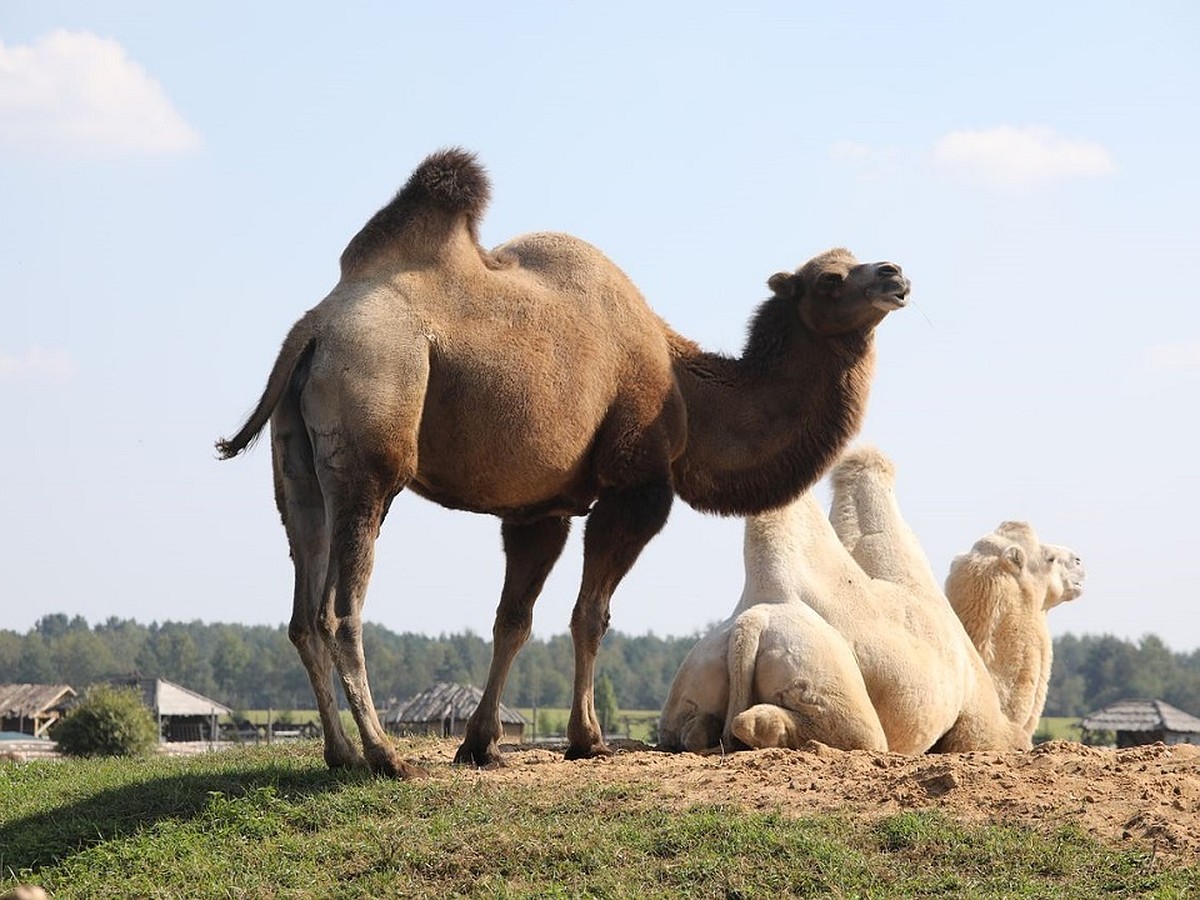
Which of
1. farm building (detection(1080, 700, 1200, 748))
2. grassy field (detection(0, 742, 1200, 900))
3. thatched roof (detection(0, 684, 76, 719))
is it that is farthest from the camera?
thatched roof (detection(0, 684, 76, 719))

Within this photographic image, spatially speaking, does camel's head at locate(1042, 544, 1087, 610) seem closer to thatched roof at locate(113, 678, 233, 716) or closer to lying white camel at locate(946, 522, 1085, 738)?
lying white camel at locate(946, 522, 1085, 738)

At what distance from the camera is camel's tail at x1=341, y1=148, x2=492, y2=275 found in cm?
901

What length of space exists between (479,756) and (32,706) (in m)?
31.5

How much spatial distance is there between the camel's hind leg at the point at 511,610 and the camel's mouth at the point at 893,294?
2346mm

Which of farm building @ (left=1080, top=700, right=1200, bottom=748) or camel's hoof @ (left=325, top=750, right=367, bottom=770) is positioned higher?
farm building @ (left=1080, top=700, right=1200, bottom=748)

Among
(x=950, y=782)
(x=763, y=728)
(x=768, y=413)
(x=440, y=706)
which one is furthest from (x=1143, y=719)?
(x=950, y=782)

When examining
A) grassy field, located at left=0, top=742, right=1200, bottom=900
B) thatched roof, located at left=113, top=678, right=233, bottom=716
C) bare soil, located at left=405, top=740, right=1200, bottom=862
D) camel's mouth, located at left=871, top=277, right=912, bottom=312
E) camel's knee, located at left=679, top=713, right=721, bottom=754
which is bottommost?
grassy field, located at left=0, top=742, right=1200, bottom=900

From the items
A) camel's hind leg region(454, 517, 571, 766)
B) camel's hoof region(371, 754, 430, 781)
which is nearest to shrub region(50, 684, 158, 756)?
camel's hind leg region(454, 517, 571, 766)

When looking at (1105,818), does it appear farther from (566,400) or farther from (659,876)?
(566,400)

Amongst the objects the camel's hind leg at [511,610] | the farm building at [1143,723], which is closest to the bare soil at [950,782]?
the camel's hind leg at [511,610]

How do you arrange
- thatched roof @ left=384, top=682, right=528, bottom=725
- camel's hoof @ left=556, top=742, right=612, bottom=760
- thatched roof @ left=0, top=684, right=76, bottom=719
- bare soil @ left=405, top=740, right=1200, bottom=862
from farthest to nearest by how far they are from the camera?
thatched roof @ left=0, top=684, right=76, bottom=719 → thatched roof @ left=384, top=682, right=528, bottom=725 → camel's hoof @ left=556, top=742, right=612, bottom=760 → bare soil @ left=405, top=740, right=1200, bottom=862

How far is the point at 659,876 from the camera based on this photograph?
273 inches

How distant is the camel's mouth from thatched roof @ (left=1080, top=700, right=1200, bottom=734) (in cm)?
2050

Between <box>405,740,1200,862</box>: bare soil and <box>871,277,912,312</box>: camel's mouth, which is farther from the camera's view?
<box>871,277,912,312</box>: camel's mouth
